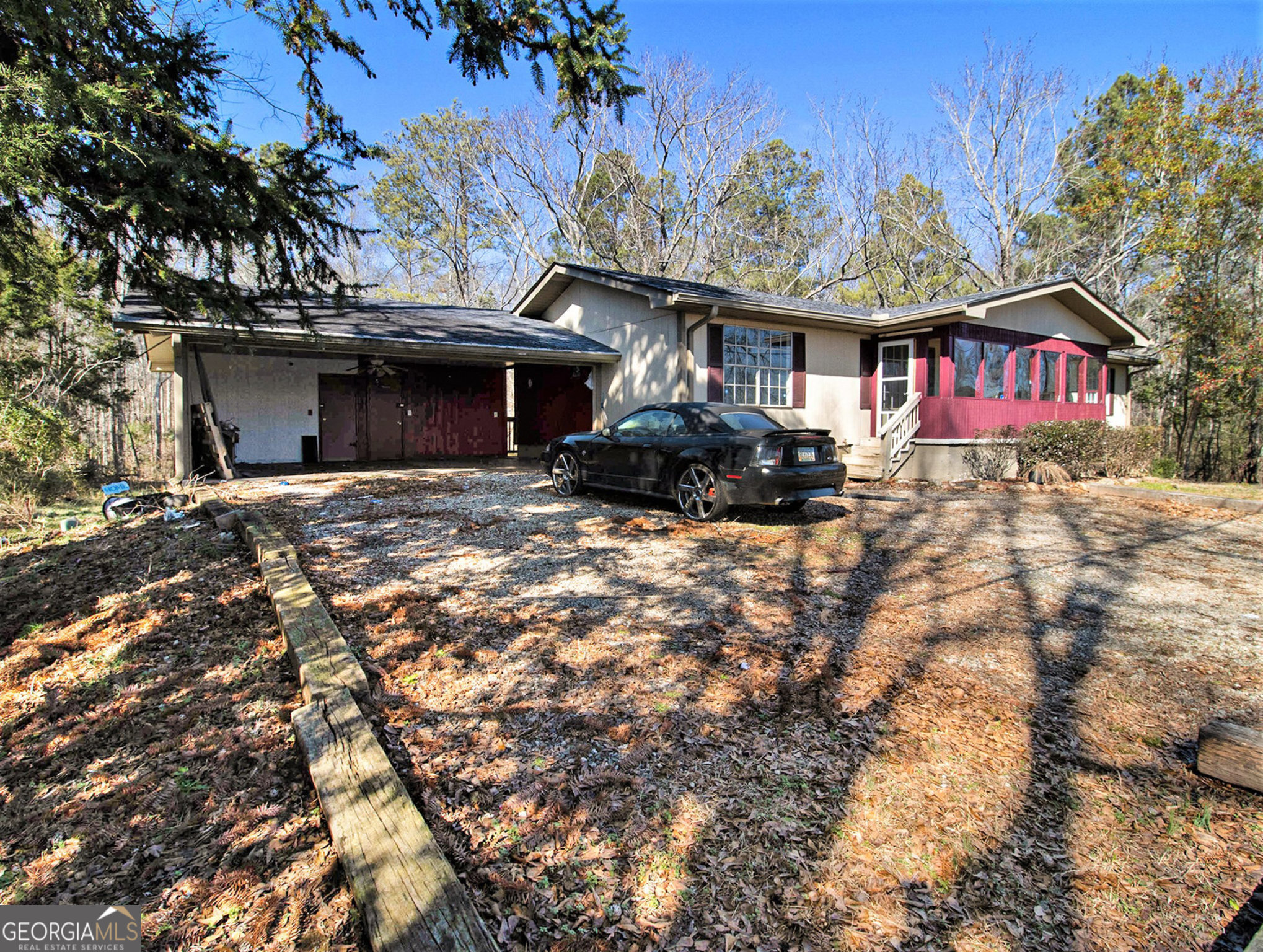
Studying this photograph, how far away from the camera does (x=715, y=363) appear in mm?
12156

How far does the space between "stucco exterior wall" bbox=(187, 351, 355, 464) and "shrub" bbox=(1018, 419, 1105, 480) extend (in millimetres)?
15321

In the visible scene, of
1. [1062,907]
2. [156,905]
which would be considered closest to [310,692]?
[156,905]

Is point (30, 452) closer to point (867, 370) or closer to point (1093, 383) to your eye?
point (867, 370)

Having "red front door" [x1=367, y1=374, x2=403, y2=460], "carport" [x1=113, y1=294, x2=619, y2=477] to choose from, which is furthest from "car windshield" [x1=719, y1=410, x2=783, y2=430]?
"red front door" [x1=367, y1=374, x2=403, y2=460]

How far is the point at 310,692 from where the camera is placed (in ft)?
9.52

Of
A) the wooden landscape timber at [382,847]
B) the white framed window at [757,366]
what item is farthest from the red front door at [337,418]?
the wooden landscape timber at [382,847]

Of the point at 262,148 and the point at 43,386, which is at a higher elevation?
the point at 262,148

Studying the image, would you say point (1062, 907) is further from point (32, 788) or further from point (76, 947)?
point (32, 788)

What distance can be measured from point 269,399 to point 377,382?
244cm

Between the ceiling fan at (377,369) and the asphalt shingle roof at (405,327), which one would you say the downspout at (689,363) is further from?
the ceiling fan at (377,369)

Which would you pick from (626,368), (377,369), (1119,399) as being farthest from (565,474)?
(1119,399)

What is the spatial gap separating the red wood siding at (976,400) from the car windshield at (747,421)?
6.66 m

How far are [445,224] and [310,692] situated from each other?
30.4 m

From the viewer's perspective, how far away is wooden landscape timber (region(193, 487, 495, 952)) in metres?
1.64
